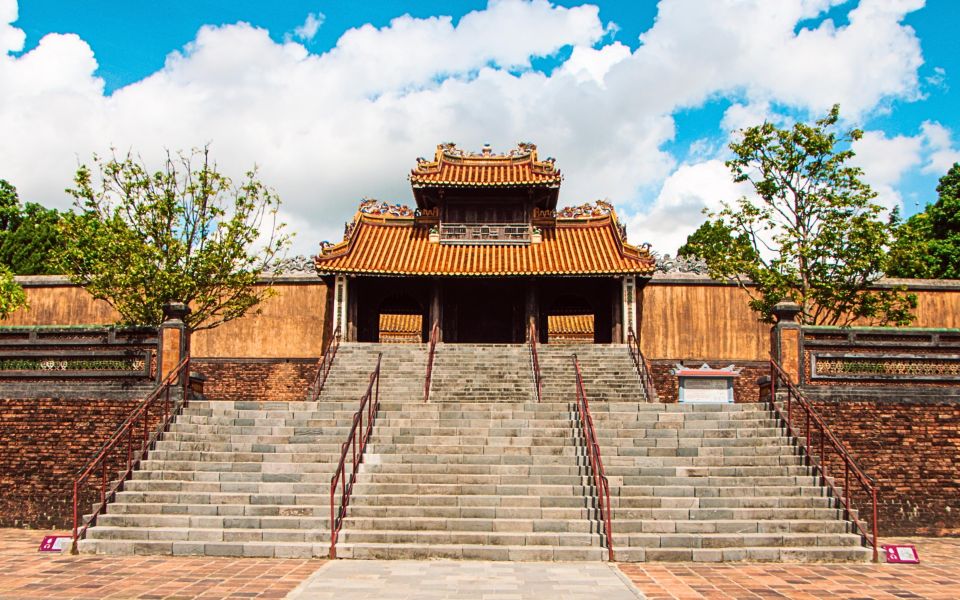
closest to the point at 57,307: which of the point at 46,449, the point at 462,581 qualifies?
the point at 46,449

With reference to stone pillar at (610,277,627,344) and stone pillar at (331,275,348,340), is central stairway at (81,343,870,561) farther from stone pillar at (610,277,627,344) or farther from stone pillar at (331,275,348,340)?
stone pillar at (331,275,348,340)

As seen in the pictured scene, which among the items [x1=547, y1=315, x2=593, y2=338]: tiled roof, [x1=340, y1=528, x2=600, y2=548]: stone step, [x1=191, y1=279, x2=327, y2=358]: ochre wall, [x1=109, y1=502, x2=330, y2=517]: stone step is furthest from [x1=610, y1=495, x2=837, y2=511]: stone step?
[x1=547, y1=315, x2=593, y2=338]: tiled roof

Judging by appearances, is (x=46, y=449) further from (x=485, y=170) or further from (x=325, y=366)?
(x=485, y=170)

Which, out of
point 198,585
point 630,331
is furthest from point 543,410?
point 630,331

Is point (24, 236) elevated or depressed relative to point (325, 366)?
elevated

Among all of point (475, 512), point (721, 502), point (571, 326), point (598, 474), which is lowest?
point (475, 512)

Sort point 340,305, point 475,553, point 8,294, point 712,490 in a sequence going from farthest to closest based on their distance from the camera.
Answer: point 340,305 < point 8,294 < point 712,490 < point 475,553

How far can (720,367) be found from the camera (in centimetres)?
2155

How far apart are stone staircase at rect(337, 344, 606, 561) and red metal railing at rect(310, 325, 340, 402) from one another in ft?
14.7

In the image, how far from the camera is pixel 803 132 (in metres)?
17.7

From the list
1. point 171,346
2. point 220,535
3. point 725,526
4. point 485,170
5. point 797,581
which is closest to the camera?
point 797,581

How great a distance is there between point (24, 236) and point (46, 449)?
66.9 feet

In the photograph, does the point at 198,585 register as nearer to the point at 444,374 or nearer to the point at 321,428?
the point at 321,428

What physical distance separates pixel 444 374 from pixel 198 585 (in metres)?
10.9
